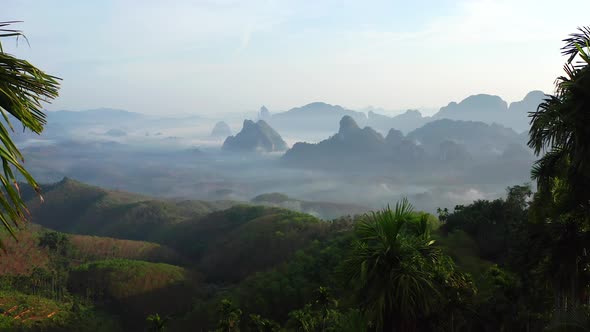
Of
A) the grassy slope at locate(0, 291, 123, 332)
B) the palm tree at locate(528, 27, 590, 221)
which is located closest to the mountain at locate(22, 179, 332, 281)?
the grassy slope at locate(0, 291, 123, 332)

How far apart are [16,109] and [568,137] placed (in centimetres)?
1201

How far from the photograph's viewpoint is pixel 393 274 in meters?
10.7

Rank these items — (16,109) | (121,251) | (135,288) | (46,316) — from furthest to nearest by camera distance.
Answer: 1. (121,251)
2. (135,288)
3. (46,316)
4. (16,109)

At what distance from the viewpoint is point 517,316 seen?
2136 cm

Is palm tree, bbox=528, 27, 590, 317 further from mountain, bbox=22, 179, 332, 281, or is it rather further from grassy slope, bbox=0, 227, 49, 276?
grassy slope, bbox=0, 227, 49, 276

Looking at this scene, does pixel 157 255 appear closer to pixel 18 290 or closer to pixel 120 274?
pixel 120 274

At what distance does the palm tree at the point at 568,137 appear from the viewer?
10414 mm

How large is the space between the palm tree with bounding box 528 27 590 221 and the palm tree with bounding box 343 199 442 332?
412cm

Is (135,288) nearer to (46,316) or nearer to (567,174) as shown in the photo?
(46,316)

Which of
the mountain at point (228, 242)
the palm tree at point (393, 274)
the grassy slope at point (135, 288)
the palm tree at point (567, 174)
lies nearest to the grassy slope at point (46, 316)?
the grassy slope at point (135, 288)

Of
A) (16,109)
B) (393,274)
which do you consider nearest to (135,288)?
(393,274)

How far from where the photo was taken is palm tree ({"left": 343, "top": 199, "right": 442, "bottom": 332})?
10.7 m

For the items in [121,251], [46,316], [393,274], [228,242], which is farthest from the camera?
[121,251]

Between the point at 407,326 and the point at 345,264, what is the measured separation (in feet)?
7.12
